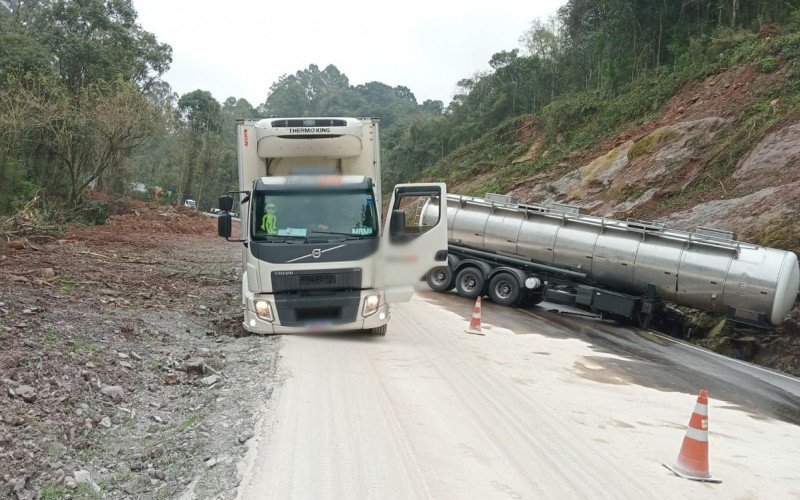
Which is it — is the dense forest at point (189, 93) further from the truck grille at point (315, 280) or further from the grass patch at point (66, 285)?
the truck grille at point (315, 280)

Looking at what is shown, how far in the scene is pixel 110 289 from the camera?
11445mm

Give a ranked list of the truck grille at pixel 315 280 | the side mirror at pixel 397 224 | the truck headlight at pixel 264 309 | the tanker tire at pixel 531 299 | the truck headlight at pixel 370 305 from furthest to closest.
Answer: the tanker tire at pixel 531 299 < the side mirror at pixel 397 224 < the truck headlight at pixel 370 305 < the truck headlight at pixel 264 309 < the truck grille at pixel 315 280

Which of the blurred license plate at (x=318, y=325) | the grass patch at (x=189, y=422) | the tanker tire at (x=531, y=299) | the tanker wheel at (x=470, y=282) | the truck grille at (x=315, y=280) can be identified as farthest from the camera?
the tanker wheel at (x=470, y=282)

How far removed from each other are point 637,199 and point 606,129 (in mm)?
10016

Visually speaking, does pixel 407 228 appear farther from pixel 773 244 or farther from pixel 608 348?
pixel 773 244

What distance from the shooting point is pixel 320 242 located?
8.82m

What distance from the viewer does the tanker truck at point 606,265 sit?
1384 centimetres

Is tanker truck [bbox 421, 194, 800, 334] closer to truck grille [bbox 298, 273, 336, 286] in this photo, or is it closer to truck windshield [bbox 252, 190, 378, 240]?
truck windshield [bbox 252, 190, 378, 240]

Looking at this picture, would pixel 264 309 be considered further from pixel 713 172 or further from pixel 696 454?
pixel 713 172

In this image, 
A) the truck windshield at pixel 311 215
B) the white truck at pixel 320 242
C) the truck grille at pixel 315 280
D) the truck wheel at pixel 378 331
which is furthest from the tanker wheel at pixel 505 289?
the truck grille at pixel 315 280

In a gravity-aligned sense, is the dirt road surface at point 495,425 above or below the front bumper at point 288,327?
below

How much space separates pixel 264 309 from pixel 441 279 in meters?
10.0

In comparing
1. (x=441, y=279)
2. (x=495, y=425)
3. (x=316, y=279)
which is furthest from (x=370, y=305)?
(x=441, y=279)

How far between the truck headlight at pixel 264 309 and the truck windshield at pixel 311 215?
2.97 feet
